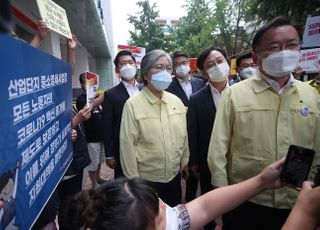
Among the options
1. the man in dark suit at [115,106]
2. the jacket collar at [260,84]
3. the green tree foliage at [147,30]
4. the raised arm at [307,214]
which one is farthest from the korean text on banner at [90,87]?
the green tree foliage at [147,30]

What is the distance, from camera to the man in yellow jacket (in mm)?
1976

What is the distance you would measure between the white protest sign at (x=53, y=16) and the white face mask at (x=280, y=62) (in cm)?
137

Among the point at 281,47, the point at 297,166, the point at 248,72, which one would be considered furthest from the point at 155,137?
the point at 248,72

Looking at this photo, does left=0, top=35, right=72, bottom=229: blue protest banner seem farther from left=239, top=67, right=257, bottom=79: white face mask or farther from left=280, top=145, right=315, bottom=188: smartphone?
left=239, top=67, right=257, bottom=79: white face mask

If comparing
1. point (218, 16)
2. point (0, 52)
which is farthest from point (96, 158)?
point (218, 16)

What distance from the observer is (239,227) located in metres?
2.17

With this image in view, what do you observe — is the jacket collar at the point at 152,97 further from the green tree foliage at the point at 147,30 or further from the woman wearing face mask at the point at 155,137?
the green tree foliage at the point at 147,30

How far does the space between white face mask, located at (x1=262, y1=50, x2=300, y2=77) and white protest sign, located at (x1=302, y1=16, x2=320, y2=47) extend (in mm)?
3738

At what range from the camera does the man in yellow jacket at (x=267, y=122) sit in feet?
6.48

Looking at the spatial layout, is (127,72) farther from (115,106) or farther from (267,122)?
(267,122)

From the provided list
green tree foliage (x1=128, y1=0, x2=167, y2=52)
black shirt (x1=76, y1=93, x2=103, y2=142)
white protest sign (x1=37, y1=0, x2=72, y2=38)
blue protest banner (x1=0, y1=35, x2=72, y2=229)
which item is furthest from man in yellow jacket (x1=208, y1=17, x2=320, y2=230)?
green tree foliage (x1=128, y1=0, x2=167, y2=52)

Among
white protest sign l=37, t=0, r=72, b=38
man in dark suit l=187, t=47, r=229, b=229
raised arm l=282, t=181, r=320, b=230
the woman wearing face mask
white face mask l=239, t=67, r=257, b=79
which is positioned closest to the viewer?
raised arm l=282, t=181, r=320, b=230

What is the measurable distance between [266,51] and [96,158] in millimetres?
3318

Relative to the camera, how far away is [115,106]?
3.59m
